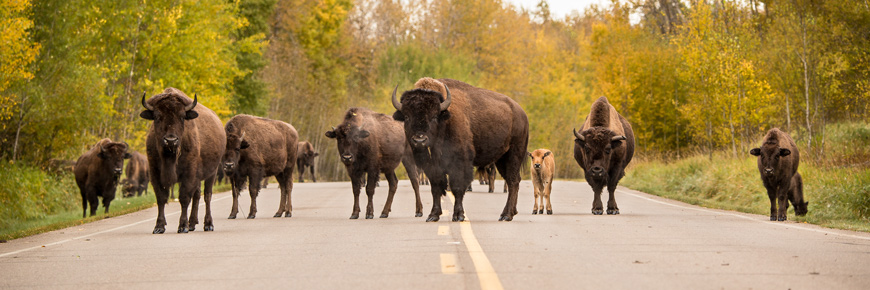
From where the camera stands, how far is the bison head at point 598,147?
17.5 meters

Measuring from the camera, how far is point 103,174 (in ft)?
80.5

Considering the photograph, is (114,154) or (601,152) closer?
(601,152)

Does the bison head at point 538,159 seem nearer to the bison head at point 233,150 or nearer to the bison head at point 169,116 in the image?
the bison head at point 233,150

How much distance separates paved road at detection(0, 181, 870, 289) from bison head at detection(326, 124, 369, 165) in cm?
170

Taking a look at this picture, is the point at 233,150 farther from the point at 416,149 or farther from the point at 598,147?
the point at 598,147

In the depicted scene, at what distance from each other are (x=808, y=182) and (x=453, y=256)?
1432 cm

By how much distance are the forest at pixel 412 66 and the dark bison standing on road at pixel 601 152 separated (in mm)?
9293

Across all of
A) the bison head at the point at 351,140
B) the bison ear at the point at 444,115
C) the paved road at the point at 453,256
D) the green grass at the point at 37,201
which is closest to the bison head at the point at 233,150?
the bison head at the point at 351,140

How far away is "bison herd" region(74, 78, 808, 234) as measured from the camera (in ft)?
47.6

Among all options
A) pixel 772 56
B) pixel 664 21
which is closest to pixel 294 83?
pixel 664 21

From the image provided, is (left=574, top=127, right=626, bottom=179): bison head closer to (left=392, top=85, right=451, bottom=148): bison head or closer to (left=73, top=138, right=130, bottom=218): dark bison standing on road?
(left=392, top=85, right=451, bottom=148): bison head

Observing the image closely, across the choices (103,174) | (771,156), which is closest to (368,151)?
(771,156)

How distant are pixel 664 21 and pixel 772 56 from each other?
27.5 metres

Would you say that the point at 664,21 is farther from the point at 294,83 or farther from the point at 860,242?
the point at 860,242
